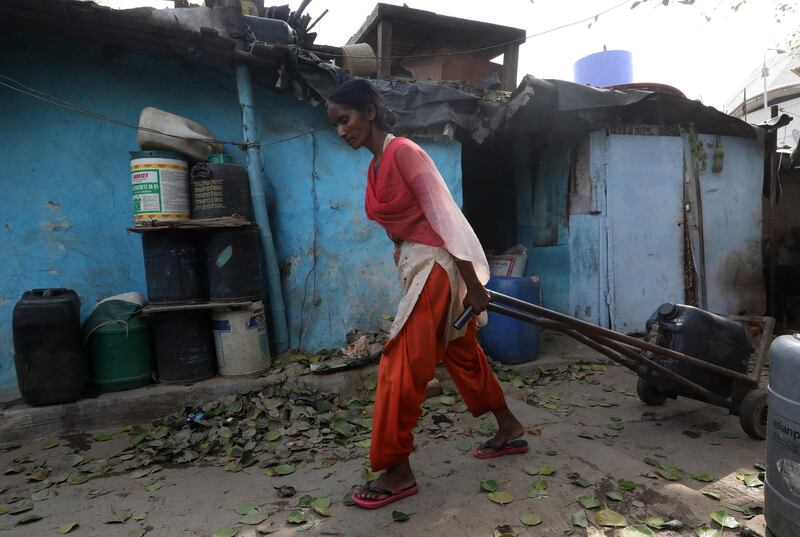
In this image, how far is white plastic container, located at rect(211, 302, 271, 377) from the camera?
3.73m

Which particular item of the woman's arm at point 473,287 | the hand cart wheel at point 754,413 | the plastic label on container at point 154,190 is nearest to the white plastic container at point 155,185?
the plastic label on container at point 154,190

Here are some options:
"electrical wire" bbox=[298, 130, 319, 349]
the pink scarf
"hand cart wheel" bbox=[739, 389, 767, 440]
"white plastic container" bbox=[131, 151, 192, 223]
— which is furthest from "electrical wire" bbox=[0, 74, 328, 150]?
"hand cart wheel" bbox=[739, 389, 767, 440]

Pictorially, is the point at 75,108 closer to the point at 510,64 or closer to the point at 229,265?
the point at 229,265

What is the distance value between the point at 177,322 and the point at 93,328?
596 millimetres

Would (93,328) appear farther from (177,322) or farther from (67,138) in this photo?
(67,138)

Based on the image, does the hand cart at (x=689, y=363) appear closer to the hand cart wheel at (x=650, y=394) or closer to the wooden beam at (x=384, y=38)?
the hand cart wheel at (x=650, y=394)

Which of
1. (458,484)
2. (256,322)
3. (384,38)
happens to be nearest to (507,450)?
(458,484)

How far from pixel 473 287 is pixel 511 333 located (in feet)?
8.45

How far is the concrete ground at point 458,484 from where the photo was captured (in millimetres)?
2092

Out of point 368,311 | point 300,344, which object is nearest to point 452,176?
point 368,311

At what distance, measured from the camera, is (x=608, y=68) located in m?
6.05

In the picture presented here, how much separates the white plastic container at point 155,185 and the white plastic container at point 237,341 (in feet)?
2.94

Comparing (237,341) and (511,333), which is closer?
(237,341)

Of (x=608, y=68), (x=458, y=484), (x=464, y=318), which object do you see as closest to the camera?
(x=464, y=318)
